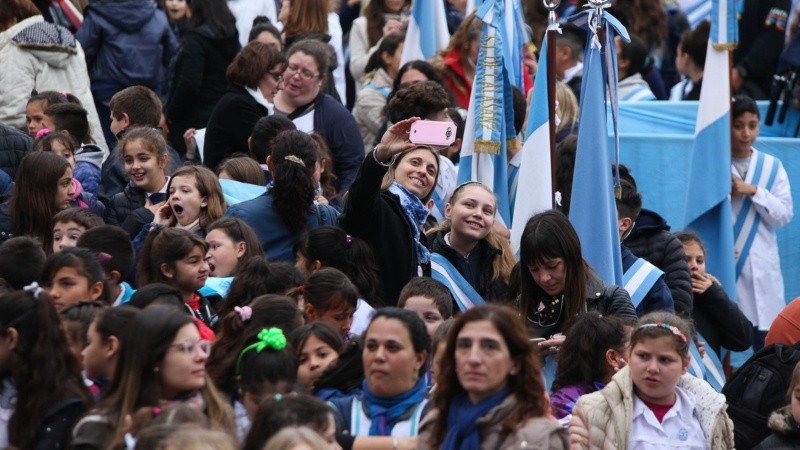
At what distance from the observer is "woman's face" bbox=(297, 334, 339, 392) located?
713cm

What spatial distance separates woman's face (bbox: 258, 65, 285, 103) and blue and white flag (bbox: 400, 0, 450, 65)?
5.66 feet

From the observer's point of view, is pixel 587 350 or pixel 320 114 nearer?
pixel 587 350

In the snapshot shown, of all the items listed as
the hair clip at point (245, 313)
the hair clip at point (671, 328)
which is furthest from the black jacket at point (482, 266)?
the hair clip at point (245, 313)

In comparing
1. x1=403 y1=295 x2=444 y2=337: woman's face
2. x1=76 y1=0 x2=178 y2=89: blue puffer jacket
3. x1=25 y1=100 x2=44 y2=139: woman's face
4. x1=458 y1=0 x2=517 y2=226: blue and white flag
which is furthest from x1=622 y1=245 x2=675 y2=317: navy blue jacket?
x1=76 y1=0 x2=178 y2=89: blue puffer jacket

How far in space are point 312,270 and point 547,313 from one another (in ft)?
4.39

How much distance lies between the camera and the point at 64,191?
914 cm

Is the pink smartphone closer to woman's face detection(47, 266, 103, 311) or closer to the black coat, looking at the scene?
woman's face detection(47, 266, 103, 311)

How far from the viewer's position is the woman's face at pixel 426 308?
791 cm

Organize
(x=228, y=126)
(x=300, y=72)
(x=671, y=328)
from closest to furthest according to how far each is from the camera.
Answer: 1. (x=671, y=328)
2. (x=300, y=72)
3. (x=228, y=126)

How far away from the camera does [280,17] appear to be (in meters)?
14.0

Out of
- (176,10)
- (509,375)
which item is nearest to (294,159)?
(509,375)

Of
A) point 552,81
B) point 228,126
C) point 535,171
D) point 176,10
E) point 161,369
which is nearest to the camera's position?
point 161,369

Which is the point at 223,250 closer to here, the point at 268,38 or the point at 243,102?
the point at 243,102

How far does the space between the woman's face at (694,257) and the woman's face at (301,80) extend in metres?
2.63
